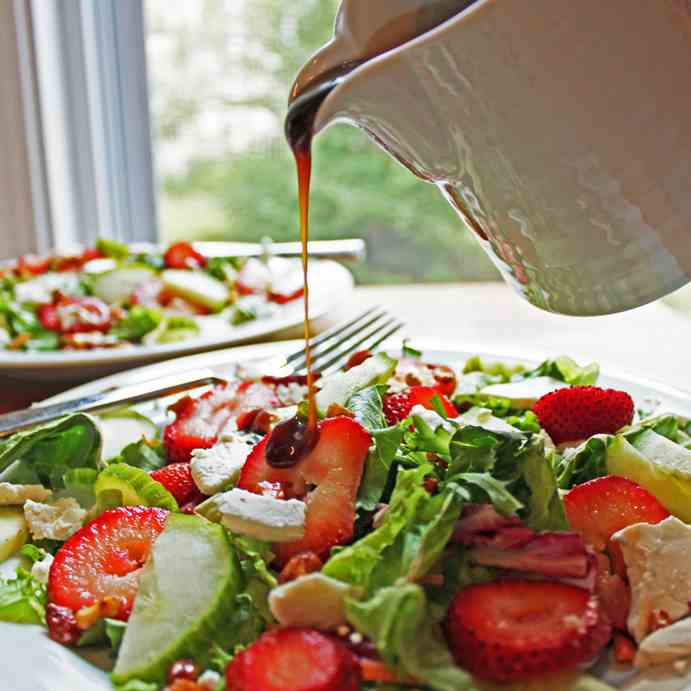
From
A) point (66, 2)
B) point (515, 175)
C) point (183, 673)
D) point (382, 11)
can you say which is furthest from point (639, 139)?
point (66, 2)

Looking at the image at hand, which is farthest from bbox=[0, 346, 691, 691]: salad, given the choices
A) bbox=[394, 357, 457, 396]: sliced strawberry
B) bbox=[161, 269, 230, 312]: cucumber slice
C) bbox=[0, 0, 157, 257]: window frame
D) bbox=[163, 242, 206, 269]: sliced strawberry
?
bbox=[0, 0, 157, 257]: window frame

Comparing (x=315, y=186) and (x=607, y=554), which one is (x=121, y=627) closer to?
(x=607, y=554)

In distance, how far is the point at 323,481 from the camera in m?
0.86

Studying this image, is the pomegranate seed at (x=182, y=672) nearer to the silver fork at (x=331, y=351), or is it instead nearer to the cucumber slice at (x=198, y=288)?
the silver fork at (x=331, y=351)

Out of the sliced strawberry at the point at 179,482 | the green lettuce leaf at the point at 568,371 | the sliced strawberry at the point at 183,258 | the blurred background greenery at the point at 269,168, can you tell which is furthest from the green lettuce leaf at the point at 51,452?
the blurred background greenery at the point at 269,168

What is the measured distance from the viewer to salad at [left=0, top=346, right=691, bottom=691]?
693mm

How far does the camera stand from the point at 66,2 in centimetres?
304

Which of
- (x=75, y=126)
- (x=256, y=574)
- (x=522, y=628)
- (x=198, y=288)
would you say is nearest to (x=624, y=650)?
(x=522, y=628)

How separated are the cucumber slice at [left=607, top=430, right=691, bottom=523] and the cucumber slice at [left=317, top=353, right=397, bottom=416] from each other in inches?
11.2

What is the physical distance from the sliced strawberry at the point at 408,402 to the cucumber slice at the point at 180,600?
0.87ft

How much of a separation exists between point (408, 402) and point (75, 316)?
42.2 inches

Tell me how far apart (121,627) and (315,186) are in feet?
14.2

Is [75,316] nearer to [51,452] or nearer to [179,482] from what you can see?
[51,452]

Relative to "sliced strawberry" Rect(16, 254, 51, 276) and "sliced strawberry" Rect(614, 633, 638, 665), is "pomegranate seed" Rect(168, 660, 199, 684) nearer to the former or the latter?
"sliced strawberry" Rect(614, 633, 638, 665)
